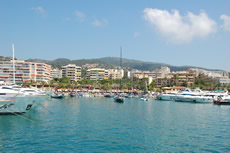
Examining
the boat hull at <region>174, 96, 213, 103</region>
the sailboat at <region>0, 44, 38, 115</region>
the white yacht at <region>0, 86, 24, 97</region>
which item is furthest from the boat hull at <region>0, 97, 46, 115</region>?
the boat hull at <region>174, 96, 213, 103</region>

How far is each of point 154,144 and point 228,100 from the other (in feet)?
207

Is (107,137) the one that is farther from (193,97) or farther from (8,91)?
(193,97)

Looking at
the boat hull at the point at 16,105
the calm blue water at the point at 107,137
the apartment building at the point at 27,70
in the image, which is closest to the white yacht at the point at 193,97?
the calm blue water at the point at 107,137

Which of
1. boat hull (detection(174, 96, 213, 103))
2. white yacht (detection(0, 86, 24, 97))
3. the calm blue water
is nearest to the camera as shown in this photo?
the calm blue water

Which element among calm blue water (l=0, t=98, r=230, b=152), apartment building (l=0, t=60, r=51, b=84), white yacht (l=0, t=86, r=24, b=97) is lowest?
calm blue water (l=0, t=98, r=230, b=152)

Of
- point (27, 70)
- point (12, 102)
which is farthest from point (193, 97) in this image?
point (27, 70)

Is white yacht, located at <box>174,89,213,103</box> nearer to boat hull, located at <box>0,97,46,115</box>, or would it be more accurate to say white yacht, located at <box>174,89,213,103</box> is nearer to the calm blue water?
the calm blue water

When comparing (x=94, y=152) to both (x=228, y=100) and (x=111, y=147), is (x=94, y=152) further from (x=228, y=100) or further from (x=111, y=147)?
(x=228, y=100)

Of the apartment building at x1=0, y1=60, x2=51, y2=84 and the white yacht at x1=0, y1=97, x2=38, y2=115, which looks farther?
the apartment building at x1=0, y1=60, x2=51, y2=84

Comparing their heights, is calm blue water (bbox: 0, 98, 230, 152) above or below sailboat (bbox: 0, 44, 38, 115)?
below

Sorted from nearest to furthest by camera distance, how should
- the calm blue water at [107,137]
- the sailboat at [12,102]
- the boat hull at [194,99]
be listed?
the calm blue water at [107,137], the sailboat at [12,102], the boat hull at [194,99]

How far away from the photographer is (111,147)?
71.1 feet

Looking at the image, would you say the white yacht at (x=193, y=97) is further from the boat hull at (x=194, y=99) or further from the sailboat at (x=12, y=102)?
the sailboat at (x=12, y=102)

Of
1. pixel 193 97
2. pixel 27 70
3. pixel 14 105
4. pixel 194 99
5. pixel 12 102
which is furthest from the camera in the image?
pixel 27 70
